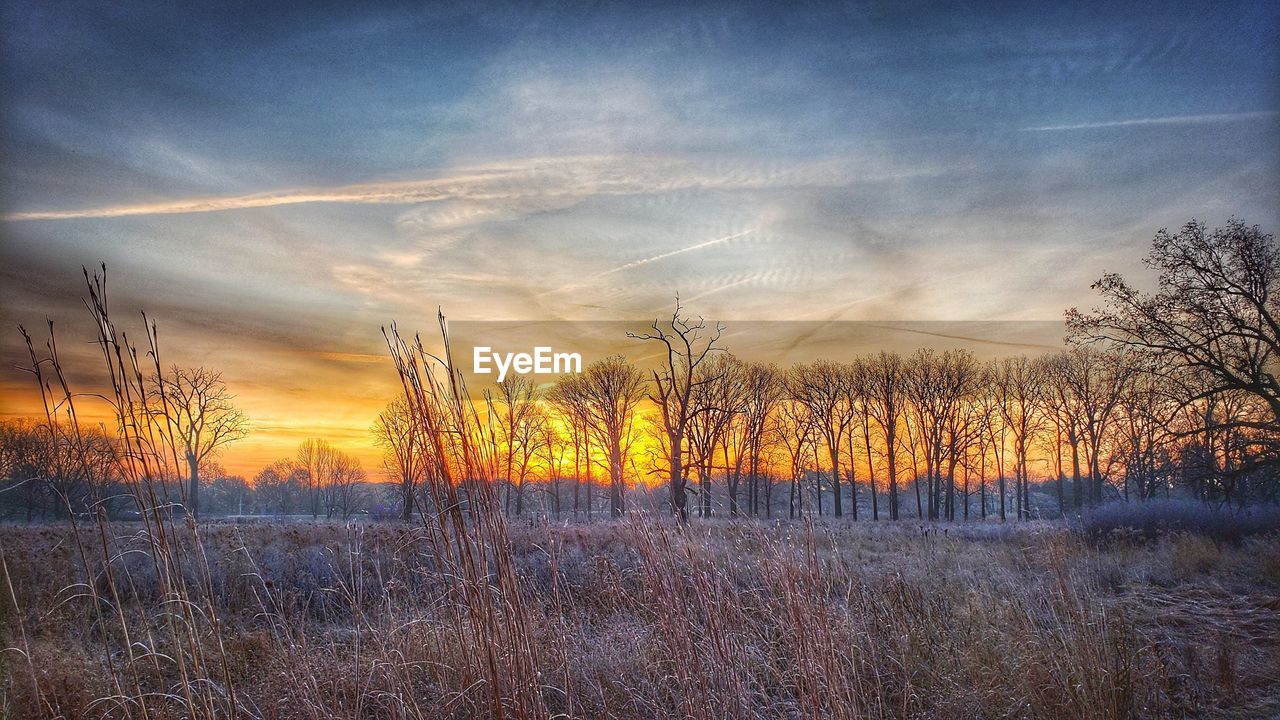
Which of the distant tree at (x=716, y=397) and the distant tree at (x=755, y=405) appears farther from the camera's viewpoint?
the distant tree at (x=755, y=405)

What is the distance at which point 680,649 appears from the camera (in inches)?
126

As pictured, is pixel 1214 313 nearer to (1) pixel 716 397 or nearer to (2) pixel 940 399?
(1) pixel 716 397

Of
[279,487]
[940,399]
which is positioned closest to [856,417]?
[940,399]

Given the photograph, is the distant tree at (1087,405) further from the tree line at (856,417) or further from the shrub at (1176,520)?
the shrub at (1176,520)

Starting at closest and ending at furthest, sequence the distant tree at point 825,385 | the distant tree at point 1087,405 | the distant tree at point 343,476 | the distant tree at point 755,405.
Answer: the distant tree at point 1087,405, the distant tree at point 755,405, the distant tree at point 825,385, the distant tree at point 343,476

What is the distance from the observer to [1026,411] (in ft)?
94.4

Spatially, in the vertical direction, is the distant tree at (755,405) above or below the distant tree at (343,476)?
above

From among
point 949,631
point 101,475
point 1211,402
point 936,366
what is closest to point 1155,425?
point 1211,402

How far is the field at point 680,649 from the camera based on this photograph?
123 inches

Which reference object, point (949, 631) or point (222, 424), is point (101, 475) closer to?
point (949, 631)

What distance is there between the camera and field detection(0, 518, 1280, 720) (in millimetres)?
3121

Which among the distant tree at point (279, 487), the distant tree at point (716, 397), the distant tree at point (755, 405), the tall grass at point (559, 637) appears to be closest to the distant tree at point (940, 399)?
the distant tree at point (755, 405)

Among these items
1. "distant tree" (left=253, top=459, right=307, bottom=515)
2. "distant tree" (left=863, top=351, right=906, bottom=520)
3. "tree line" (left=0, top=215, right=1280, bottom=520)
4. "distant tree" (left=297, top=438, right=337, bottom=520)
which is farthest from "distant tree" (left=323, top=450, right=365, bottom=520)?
"distant tree" (left=863, top=351, right=906, bottom=520)

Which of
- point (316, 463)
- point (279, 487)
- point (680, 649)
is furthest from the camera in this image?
point (279, 487)
